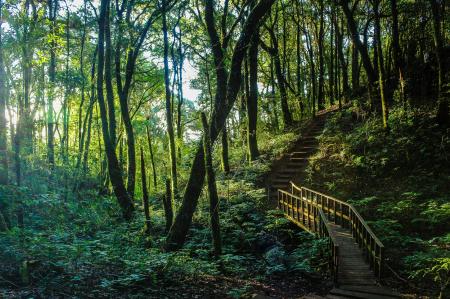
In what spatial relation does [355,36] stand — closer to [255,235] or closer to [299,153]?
[299,153]

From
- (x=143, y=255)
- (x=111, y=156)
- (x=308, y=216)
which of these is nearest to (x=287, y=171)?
(x=308, y=216)

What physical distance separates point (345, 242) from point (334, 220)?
8.66 feet

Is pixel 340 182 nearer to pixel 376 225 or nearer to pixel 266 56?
pixel 376 225

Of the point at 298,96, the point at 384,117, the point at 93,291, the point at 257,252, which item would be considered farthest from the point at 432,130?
the point at 93,291

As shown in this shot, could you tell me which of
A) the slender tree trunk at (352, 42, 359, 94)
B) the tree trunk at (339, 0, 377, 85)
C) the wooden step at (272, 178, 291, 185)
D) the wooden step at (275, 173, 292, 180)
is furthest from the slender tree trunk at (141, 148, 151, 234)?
the slender tree trunk at (352, 42, 359, 94)

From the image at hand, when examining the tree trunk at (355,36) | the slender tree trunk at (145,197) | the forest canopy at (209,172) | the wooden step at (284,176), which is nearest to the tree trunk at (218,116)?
the forest canopy at (209,172)

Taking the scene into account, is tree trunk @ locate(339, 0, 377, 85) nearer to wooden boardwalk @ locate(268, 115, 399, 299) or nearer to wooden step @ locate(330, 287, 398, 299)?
wooden boardwalk @ locate(268, 115, 399, 299)

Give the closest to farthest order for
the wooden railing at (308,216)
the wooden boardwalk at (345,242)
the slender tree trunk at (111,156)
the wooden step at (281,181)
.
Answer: the wooden boardwalk at (345,242)
the wooden railing at (308,216)
the slender tree trunk at (111,156)
the wooden step at (281,181)

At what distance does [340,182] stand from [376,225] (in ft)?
16.7

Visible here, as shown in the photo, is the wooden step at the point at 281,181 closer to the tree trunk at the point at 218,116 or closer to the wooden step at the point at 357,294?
the tree trunk at the point at 218,116

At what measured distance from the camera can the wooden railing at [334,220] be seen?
970 centimetres

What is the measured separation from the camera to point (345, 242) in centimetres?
1202

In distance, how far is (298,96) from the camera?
29.0 meters

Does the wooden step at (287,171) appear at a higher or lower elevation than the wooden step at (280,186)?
higher
